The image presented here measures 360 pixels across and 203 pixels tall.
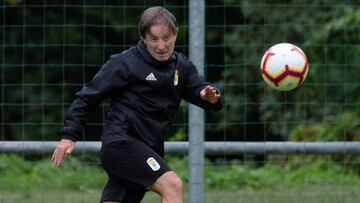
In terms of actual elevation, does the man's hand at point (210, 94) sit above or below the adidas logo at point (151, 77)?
below

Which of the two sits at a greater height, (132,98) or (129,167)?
(132,98)

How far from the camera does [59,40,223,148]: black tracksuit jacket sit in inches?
251

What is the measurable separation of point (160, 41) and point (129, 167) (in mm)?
778

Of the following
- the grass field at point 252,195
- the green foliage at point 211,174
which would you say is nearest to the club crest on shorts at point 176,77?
the grass field at point 252,195

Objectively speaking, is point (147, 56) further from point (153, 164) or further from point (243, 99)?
point (243, 99)

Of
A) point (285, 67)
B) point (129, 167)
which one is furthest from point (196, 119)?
point (129, 167)

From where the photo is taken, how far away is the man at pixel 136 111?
6309 mm

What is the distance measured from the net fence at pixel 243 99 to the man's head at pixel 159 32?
118 inches

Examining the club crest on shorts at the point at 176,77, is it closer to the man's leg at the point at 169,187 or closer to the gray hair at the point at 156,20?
the gray hair at the point at 156,20

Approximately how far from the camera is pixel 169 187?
6.21 metres

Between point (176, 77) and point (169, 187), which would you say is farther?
point (176, 77)

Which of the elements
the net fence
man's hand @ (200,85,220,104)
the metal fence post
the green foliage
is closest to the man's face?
man's hand @ (200,85,220,104)

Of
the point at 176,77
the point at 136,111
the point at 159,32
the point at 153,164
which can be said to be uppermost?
the point at 159,32

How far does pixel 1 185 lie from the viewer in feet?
34.4
